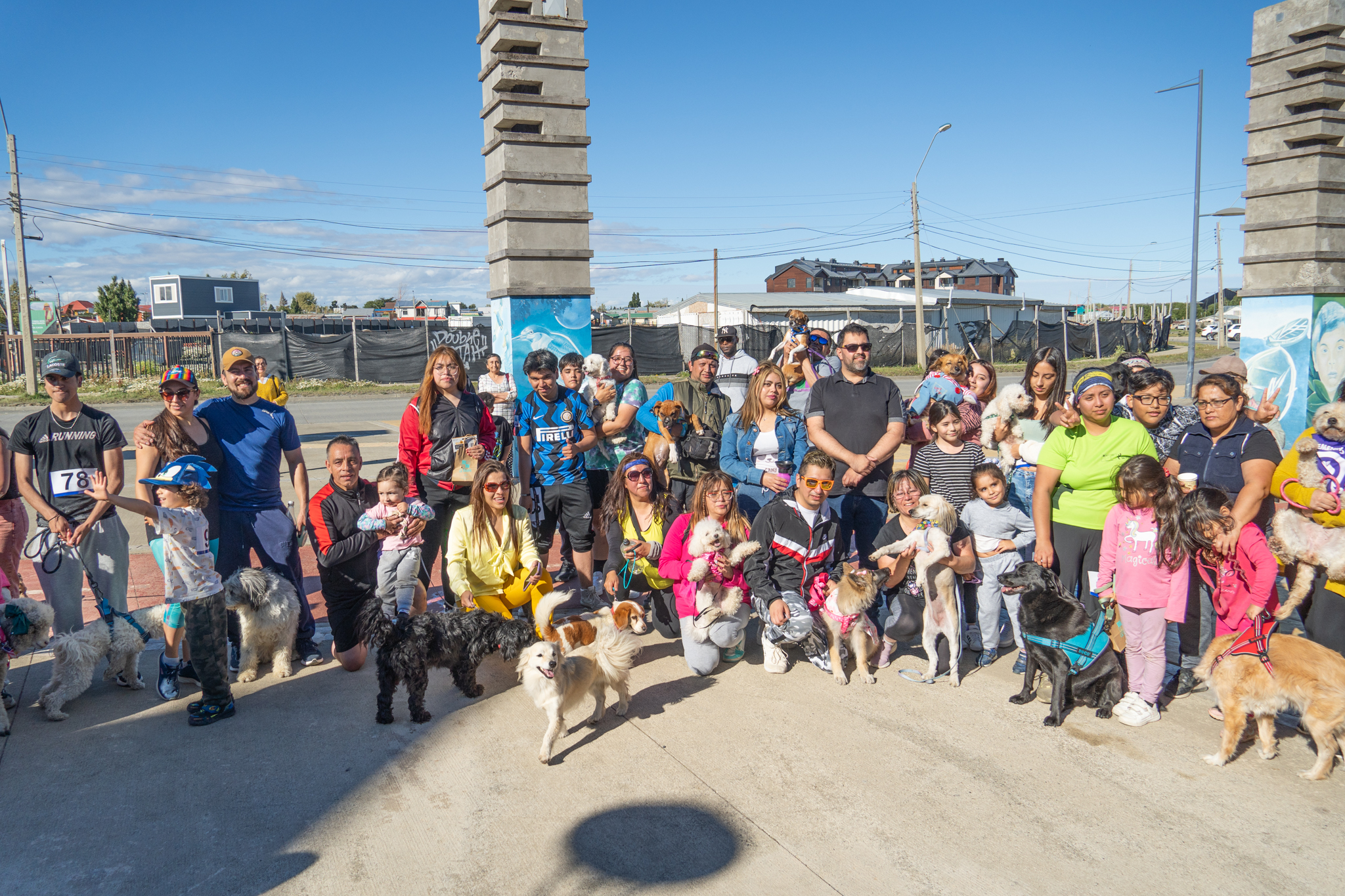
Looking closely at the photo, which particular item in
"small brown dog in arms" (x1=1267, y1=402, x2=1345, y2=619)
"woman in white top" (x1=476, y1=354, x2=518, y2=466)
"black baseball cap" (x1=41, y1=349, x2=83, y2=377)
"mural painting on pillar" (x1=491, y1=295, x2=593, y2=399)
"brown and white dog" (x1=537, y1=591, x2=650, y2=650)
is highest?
"mural painting on pillar" (x1=491, y1=295, x2=593, y2=399)

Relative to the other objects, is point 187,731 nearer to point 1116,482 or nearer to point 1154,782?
point 1154,782

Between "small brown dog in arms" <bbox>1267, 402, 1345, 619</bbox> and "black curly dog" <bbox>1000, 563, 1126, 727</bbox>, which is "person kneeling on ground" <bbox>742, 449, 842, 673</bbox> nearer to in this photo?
"black curly dog" <bbox>1000, 563, 1126, 727</bbox>

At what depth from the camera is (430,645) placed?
14.7 ft

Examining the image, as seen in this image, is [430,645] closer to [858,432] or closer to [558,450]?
[558,450]

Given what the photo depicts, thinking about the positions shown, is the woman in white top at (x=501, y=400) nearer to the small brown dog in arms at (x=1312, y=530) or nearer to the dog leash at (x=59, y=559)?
the dog leash at (x=59, y=559)

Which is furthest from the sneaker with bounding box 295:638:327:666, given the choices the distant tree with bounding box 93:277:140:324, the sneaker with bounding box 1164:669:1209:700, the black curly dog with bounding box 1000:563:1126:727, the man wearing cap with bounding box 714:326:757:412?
the distant tree with bounding box 93:277:140:324

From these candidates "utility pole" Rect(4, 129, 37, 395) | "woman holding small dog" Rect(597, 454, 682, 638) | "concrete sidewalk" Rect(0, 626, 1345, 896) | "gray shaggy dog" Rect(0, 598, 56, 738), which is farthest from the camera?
"utility pole" Rect(4, 129, 37, 395)

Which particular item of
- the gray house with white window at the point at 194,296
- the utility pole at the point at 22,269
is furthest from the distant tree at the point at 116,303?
the utility pole at the point at 22,269

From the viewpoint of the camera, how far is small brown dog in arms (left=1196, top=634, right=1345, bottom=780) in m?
3.68

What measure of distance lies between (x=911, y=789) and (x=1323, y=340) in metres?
9.04

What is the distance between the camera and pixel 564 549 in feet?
22.3

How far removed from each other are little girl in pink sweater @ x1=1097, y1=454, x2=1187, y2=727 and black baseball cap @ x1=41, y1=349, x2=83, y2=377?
5.65 meters

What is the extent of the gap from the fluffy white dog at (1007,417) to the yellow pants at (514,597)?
3134 millimetres

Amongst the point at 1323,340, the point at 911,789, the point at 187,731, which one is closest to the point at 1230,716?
the point at 911,789
